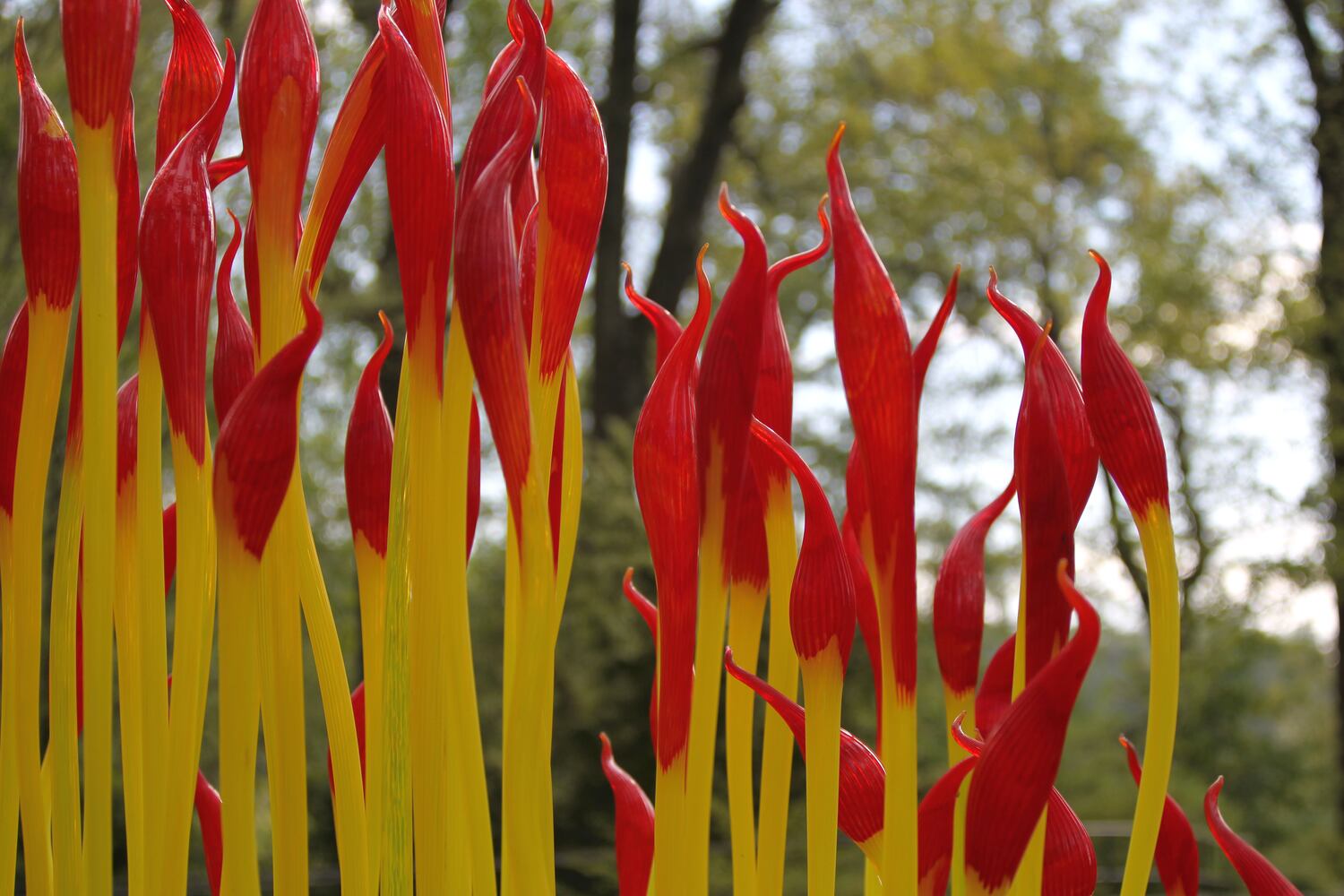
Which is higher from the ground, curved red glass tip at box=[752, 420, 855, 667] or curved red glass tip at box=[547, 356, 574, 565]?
curved red glass tip at box=[547, 356, 574, 565]

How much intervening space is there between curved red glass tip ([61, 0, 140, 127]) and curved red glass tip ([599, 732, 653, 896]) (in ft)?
1.25

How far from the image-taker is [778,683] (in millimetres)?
593

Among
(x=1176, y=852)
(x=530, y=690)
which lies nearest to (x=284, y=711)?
(x=530, y=690)

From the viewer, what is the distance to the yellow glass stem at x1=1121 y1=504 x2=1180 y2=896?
1.63 feet

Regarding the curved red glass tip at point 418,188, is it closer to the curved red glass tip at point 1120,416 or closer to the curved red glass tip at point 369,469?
the curved red glass tip at point 369,469

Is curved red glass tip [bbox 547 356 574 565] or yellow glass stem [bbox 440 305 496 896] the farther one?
curved red glass tip [bbox 547 356 574 565]

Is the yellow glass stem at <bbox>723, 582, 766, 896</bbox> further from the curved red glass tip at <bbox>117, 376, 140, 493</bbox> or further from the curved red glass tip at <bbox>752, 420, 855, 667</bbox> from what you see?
the curved red glass tip at <bbox>117, 376, 140, 493</bbox>

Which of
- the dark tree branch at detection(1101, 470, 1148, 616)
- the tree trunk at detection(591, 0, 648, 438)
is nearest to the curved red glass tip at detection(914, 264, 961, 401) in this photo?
the tree trunk at detection(591, 0, 648, 438)

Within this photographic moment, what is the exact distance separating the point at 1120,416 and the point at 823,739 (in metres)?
0.18

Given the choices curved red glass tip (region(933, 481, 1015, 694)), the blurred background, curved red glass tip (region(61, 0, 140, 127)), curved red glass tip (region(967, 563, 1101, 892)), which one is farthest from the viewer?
the blurred background

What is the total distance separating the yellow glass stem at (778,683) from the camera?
1.80ft

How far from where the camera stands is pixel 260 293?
1.66ft

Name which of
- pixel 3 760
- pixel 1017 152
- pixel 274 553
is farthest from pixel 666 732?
pixel 1017 152

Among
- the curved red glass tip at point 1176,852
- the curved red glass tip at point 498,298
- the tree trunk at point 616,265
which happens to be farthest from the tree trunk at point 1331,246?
the curved red glass tip at point 498,298
